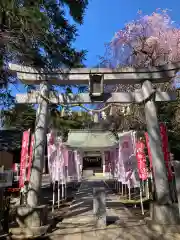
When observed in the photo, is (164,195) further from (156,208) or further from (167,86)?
(167,86)

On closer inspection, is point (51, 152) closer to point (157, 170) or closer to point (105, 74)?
point (105, 74)

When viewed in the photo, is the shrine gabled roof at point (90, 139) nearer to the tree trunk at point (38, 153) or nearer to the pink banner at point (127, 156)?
the pink banner at point (127, 156)

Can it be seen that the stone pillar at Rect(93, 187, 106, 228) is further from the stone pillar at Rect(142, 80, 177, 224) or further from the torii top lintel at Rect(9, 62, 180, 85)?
the torii top lintel at Rect(9, 62, 180, 85)

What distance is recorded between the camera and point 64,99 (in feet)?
18.8

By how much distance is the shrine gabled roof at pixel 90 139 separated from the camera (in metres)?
20.0

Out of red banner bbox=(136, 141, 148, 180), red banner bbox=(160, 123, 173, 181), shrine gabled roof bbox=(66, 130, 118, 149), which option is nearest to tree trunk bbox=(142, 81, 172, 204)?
red banner bbox=(160, 123, 173, 181)

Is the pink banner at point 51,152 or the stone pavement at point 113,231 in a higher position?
the pink banner at point 51,152

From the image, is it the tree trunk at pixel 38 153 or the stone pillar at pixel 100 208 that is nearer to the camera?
the stone pillar at pixel 100 208

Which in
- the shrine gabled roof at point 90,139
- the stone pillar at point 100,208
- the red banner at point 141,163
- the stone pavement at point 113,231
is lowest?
the stone pavement at point 113,231

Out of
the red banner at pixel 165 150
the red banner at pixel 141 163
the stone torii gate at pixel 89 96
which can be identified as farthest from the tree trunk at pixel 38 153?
the red banner at pixel 165 150

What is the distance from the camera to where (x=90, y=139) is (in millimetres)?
21547

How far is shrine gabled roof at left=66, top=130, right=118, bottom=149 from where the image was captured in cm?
2002

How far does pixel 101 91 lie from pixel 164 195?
3023 mm

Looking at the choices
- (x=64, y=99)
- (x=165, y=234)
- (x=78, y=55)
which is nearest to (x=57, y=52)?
(x=78, y=55)
